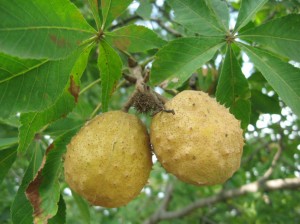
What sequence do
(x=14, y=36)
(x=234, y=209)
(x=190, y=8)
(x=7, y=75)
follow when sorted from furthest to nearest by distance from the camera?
(x=234, y=209) → (x=190, y=8) → (x=7, y=75) → (x=14, y=36)

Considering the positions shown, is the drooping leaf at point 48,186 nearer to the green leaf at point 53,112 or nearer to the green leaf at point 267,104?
the green leaf at point 53,112

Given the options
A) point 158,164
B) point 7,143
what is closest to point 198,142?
point 7,143

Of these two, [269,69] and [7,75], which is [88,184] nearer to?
[7,75]

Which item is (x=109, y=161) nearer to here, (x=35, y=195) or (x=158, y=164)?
(x=35, y=195)

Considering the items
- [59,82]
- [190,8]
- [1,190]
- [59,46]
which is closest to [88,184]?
[59,82]

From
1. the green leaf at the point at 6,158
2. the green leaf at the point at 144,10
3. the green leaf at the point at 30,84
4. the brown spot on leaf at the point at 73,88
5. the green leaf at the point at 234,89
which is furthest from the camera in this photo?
the green leaf at the point at 144,10

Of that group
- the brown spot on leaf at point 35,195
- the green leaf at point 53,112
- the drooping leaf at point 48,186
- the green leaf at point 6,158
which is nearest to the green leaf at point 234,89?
the green leaf at point 53,112

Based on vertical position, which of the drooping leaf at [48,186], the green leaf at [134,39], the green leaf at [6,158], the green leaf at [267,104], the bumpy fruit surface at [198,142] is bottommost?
the green leaf at [6,158]

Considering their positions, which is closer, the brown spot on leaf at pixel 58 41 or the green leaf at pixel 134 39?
the brown spot on leaf at pixel 58 41
